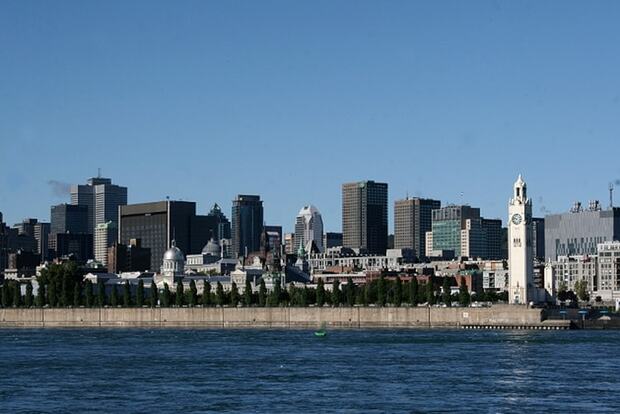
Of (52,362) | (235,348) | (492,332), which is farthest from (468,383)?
(492,332)

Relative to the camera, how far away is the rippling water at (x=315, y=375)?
275 feet

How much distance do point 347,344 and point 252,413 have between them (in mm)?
73271

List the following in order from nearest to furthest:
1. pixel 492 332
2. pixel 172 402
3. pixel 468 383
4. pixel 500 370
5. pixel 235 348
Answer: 1. pixel 172 402
2. pixel 468 383
3. pixel 500 370
4. pixel 235 348
5. pixel 492 332

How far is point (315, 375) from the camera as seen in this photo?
105m

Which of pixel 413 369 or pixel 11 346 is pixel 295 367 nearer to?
pixel 413 369

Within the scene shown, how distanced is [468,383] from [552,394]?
898cm

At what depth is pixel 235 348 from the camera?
481ft

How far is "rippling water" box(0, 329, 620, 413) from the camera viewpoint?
8394 centimetres

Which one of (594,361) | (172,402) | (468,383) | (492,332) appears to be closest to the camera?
(172,402)

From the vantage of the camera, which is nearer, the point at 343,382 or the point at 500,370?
the point at 343,382

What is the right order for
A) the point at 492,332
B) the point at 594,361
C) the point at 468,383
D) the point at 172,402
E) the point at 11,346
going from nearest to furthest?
1. the point at 172,402
2. the point at 468,383
3. the point at 594,361
4. the point at 11,346
5. the point at 492,332

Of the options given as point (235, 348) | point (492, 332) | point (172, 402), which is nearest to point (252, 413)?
point (172, 402)

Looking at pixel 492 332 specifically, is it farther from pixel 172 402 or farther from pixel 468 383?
pixel 172 402

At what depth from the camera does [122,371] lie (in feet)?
362
